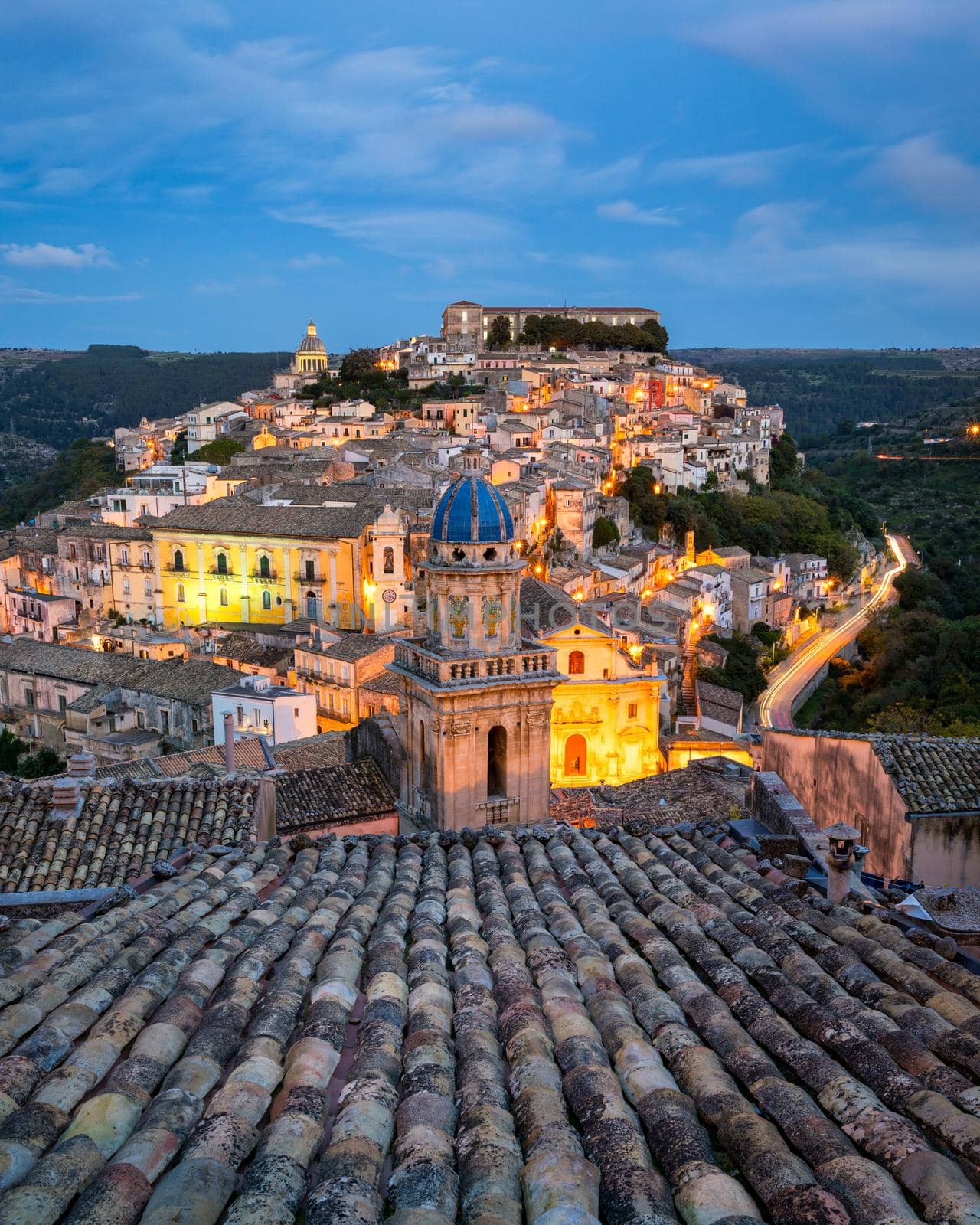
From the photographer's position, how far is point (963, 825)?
1185cm

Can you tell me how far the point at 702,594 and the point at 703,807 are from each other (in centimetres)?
2910

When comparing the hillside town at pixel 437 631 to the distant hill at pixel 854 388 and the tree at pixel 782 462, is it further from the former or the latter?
the distant hill at pixel 854 388

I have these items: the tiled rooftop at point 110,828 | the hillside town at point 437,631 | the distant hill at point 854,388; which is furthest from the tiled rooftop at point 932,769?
the distant hill at point 854,388

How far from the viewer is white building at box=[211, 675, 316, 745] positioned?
2916 centimetres

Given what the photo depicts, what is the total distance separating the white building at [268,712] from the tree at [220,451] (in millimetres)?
35760

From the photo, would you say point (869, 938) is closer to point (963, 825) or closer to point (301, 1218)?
point (301, 1218)

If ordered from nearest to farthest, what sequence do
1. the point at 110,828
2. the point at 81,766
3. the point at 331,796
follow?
the point at 110,828 → the point at 81,766 → the point at 331,796

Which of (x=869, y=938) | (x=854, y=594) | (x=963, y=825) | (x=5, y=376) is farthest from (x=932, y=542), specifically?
(x=5, y=376)

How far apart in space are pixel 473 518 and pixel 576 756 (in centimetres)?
1422

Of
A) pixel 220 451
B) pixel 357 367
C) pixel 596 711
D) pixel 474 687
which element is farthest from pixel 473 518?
pixel 357 367

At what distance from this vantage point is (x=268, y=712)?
29219mm

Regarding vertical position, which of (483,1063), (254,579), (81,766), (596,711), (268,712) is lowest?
(596,711)

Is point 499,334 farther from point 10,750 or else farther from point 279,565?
point 10,750

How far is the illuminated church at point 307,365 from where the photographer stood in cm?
8638
